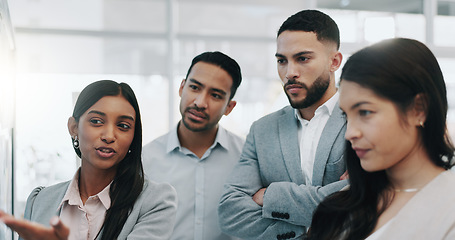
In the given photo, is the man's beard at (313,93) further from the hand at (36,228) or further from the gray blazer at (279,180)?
the hand at (36,228)

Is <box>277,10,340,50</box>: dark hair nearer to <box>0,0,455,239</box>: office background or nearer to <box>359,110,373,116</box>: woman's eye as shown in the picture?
<box>359,110,373,116</box>: woman's eye

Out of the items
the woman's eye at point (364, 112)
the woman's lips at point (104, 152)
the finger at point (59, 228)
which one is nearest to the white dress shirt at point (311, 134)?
the woman's eye at point (364, 112)

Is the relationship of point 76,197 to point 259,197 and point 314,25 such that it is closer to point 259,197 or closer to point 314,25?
point 259,197

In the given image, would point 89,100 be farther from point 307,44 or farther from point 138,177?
point 307,44

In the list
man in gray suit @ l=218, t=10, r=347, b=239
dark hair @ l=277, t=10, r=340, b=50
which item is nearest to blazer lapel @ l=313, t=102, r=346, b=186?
man in gray suit @ l=218, t=10, r=347, b=239

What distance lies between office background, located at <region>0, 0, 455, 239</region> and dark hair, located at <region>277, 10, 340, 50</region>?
9.71ft

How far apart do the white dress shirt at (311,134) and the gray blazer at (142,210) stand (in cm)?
58

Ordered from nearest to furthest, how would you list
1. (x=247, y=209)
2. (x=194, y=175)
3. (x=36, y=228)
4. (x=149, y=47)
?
(x=36, y=228), (x=247, y=209), (x=194, y=175), (x=149, y=47)

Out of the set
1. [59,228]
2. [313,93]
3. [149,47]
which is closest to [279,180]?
[313,93]

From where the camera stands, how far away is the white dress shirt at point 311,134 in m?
1.97

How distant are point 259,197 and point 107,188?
0.65 metres

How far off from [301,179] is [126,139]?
748 millimetres

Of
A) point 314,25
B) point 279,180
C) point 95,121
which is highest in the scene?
point 314,25

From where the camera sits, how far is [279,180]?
201cm
